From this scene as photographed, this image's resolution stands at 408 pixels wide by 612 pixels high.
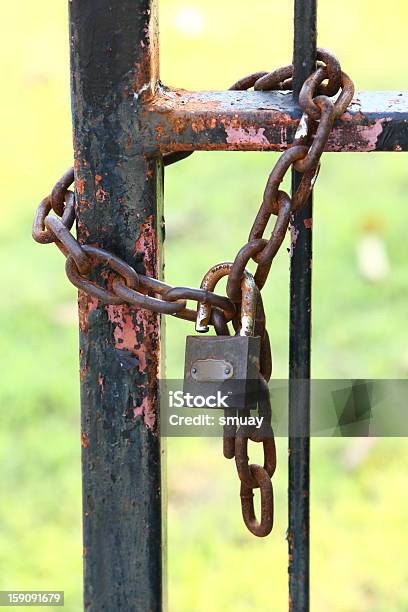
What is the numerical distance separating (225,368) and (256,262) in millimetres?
101

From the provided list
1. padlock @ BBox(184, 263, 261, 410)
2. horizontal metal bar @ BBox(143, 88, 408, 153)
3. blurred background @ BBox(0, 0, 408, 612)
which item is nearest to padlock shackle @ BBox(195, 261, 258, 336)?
padlock @ BBox(184, 263, 261, 410)

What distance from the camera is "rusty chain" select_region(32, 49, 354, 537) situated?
33.0 inches

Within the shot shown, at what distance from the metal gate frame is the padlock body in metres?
0.07

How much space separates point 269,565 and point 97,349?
4.13 feet

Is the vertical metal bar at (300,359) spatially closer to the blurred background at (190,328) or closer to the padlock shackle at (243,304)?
the padlock shackle at (243,304)

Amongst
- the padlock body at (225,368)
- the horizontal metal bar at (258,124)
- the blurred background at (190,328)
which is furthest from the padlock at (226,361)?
the blurred background at (190,328)

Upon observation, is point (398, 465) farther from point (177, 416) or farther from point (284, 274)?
point (177, 416)

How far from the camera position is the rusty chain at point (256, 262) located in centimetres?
84

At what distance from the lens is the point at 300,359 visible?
94 centimetres

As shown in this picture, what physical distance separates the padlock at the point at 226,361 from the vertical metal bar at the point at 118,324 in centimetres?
7

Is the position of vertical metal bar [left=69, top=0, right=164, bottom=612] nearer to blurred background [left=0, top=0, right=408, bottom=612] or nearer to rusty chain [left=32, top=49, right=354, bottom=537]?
rusty chain [left=32, top=49, right=354, bottom=537]

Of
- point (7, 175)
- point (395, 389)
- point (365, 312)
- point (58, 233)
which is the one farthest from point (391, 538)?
point (7, 175)

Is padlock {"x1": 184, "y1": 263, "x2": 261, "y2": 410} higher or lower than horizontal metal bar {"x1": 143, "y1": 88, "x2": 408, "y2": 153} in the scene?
lower

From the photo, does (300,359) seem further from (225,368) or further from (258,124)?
(258,124)
